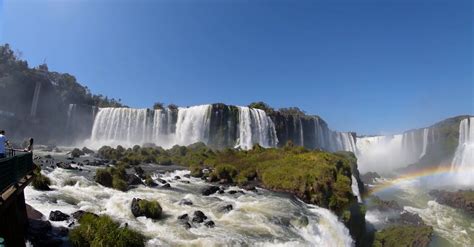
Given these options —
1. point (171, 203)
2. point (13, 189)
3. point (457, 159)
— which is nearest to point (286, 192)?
point (171, 203)

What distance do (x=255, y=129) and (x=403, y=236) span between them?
142 feet

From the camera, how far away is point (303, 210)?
19750 millimetres

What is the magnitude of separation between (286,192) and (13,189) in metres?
17.5

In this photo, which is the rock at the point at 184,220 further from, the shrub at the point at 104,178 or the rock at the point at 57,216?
the shrub at the point at 104,178

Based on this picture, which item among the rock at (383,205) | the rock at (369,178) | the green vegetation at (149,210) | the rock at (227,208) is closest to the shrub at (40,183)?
the green vegetation at (149,210)

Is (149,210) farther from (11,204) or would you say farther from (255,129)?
(255,129)

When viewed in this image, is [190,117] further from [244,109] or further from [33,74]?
[33,74]

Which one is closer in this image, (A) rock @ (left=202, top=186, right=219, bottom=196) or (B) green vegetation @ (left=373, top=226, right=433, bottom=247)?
(A) rock @ (left=202, top=186, right=219, bottom=196)

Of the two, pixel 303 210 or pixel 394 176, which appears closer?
pixel 303 210

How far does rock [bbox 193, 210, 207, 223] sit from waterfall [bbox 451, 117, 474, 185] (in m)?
56.7

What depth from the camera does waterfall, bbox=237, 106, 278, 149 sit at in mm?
66688

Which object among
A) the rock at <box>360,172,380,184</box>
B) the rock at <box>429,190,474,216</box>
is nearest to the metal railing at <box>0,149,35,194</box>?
the rock at <box>429,190,474,216</box>

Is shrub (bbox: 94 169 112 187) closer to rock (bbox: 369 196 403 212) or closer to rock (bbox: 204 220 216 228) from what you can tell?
rock (bbox: 204 220 216 228)

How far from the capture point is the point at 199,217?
619 inches
